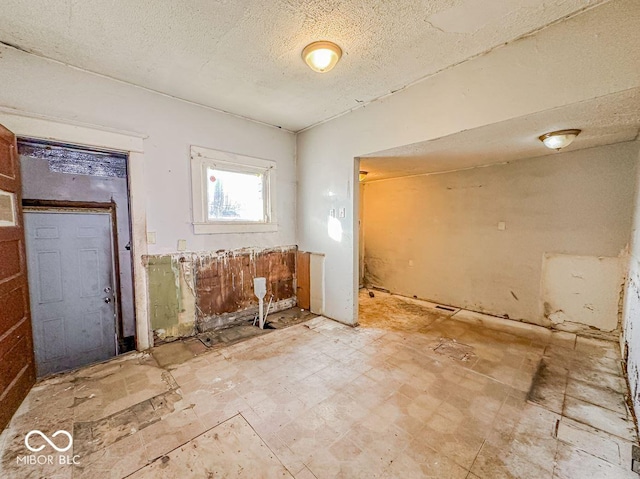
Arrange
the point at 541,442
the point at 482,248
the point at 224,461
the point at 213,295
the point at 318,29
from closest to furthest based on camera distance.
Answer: the point at 224,461
the point at 541,442
the point at 318,29
the point at 213,295
the point at 482,248

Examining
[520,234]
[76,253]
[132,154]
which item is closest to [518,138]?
[520,234]

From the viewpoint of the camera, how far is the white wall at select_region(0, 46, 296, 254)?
2320 millimetres

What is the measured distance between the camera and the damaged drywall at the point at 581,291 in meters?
3.14

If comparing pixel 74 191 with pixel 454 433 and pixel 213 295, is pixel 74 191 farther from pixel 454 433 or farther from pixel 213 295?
pixel 454 433

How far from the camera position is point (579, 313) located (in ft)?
11.0

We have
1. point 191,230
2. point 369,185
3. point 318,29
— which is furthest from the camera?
point 369,185

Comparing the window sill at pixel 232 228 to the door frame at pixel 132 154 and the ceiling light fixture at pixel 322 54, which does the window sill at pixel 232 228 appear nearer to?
the door frame at pixel 132 154

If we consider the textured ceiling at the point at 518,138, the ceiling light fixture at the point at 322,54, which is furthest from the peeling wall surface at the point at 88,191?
the textured ceiling at the point at 518,138

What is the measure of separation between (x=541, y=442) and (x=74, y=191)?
4.87 metres

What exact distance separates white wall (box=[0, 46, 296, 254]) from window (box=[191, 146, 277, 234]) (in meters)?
0.10

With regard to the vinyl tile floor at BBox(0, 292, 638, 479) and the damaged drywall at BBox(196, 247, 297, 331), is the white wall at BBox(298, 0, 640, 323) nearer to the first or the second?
the damaged drywall at BBox(196, 247, 297, 331)

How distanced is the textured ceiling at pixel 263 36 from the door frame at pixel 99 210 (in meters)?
1.45

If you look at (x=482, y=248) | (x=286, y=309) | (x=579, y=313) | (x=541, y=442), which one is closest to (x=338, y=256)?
(x=286, y=309)

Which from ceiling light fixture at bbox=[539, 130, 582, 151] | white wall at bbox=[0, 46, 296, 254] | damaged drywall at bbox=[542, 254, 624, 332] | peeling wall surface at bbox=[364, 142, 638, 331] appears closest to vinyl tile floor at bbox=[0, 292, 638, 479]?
damaged drywall at bbox=[542, 254, 624, 332]
